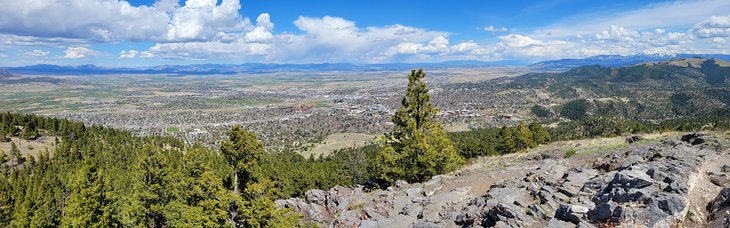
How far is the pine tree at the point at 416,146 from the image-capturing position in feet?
130

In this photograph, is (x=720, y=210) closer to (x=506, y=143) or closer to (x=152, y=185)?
(x=152, y=185)

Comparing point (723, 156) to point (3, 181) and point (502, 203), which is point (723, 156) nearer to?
point (502, 203)

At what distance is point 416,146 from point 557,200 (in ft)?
56.2

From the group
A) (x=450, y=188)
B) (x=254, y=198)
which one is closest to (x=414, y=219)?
(x=450, y=188)

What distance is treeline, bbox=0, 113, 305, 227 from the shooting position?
2588 centimetres

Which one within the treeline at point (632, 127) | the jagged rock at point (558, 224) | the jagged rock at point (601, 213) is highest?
the jagged rock at point (601, 213)

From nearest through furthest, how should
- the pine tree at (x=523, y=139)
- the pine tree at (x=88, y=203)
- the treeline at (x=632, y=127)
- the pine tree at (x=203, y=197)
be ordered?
the pine tree at (x=203, y=197)
the pine tree at (x=88, y=203)
the treeline at (x=632, y=127)
the pine tree at (x=523, y=139)

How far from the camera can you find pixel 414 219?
28688 mm

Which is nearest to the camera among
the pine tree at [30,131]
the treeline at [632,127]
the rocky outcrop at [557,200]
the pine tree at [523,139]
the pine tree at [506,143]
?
the rocky outcrop at [557,200]

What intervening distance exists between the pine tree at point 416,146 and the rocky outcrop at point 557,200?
2.38 meters

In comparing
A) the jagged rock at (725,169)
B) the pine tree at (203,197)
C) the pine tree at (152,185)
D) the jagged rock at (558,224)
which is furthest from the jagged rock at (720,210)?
the pine tree at (152,185)

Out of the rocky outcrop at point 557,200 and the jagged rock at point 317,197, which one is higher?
the rocky outcrop at point 557,200

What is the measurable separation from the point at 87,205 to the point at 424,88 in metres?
31.8

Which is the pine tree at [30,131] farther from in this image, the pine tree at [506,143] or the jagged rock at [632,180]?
the jagged rock at [632,180]
